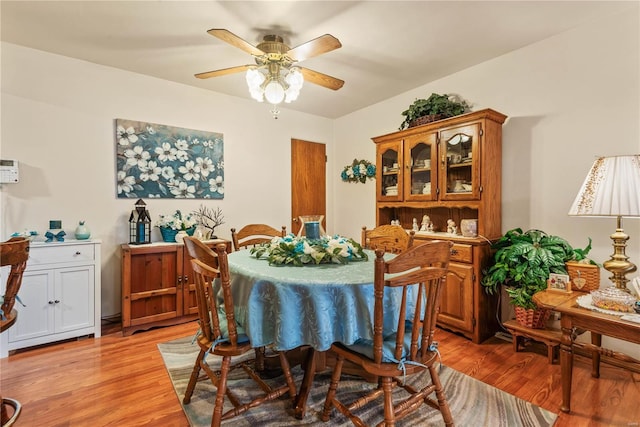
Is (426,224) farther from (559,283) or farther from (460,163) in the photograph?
(559,283)

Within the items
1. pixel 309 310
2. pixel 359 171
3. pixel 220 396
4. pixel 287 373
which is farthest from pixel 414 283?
pixel 359 171

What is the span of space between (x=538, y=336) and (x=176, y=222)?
3.26 m

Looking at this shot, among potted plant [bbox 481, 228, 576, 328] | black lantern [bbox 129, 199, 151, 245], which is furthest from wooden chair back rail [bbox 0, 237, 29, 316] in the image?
potted plant [bbox 481, 228, 576, 328]

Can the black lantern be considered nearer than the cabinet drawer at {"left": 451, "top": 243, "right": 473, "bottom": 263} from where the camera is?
No

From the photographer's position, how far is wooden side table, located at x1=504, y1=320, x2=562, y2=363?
2.23 metres

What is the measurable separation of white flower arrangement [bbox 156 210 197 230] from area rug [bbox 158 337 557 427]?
143 cm

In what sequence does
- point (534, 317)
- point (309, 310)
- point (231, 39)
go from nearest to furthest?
point (309, 310) → point (231, 39) → point (534, 317)

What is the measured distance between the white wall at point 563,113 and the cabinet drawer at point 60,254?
12.0ft

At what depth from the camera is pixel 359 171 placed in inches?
165

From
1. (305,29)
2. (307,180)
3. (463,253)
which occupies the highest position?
(305,29)

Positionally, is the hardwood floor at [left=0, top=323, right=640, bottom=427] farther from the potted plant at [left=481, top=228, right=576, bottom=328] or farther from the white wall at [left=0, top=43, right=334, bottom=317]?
the white wall at [left=0, top=43, right=334, bottom=317]

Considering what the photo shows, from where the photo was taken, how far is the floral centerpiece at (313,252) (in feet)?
5.77

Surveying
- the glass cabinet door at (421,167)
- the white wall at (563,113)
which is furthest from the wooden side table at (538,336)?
the glass cabinet door at (421,167)

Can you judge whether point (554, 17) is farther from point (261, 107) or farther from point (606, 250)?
point (261, 107)
